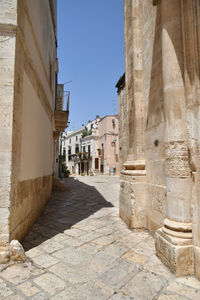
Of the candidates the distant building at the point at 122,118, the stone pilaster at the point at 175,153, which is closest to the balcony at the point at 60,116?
the distant building at the point at 122,118

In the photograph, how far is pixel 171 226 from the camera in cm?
244

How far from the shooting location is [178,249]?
225 cm

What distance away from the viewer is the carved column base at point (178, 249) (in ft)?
7.33

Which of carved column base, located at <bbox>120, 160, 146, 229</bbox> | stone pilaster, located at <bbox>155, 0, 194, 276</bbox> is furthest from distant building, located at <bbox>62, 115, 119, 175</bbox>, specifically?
stone pilaster, located at <bbox>155, 0, 194, 276</bbox>

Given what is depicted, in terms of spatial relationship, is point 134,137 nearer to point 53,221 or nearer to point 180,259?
point 180,259

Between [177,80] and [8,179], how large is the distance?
268 centimetres

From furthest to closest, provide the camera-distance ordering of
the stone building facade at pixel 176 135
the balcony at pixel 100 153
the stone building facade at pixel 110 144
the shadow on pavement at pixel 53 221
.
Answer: the balcony at pixel 100 153 → the stone building facade at pixel 110 144 → the shadow on pavement at pixel 53 221 → the stone building facade at pixel 176 135

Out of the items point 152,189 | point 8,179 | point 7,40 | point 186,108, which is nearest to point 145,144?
point 152,189

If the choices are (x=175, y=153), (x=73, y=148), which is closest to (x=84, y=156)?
(x=73, y=148)

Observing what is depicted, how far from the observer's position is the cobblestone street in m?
1.91

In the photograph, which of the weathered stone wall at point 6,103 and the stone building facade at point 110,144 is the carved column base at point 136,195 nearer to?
the weathered stone wall at point 6,103

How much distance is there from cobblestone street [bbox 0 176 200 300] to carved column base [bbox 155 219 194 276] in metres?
0.10

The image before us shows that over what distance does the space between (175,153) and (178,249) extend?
1.17m

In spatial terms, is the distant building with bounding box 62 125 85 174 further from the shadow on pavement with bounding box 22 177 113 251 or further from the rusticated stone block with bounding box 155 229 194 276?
the rusticated stone block with bounding box 155 229 194 276
